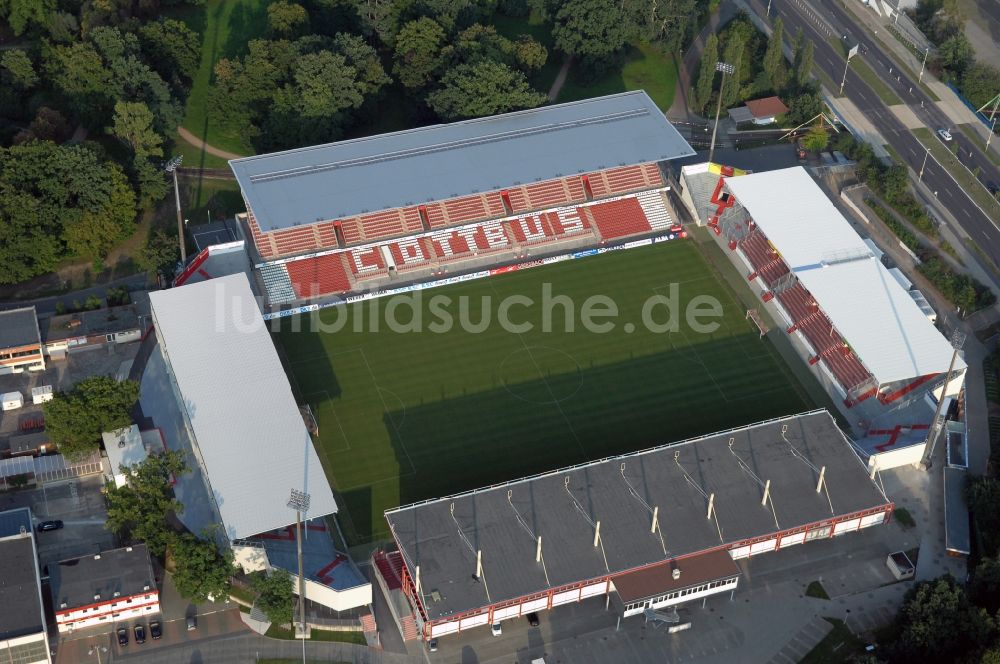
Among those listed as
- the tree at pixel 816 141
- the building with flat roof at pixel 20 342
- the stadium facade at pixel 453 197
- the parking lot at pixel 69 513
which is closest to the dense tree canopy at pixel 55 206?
the building with flat roof at pixel 20 342

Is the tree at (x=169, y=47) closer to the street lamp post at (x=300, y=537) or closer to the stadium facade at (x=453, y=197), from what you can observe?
the stadium facade at (x=453, y=197)

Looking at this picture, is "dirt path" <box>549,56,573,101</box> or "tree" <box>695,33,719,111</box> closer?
"tree" <box>695,33,719,111</box>

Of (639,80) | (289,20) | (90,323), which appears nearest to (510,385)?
(90,323)

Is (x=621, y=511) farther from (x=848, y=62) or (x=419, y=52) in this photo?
(x=848, y=62)

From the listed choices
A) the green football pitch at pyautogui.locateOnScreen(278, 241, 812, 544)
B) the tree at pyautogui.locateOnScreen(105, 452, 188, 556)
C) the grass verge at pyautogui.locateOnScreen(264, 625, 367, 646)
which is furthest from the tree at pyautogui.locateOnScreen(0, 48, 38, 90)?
the grass verge at pyautogui.locateOnScreen(264, 625, 367, 646)

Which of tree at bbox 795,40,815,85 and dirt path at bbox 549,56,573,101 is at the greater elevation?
dirt path at bbox 549,56,573,101

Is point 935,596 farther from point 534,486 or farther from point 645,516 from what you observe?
point 534,486

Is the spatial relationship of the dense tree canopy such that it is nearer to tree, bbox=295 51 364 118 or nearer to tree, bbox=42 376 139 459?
tree, bbox=42 376 139 459
